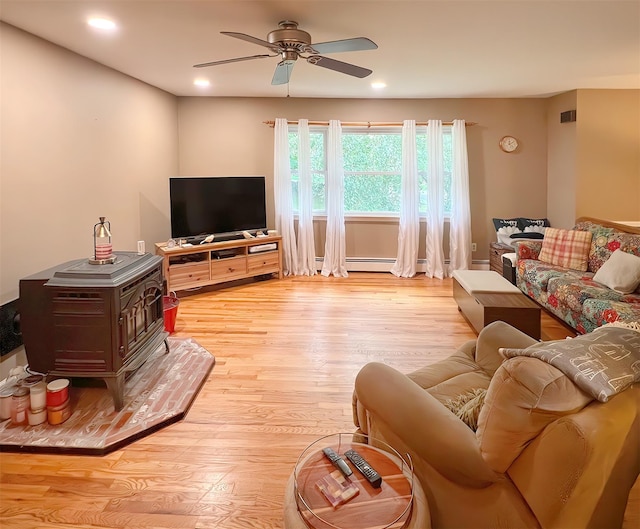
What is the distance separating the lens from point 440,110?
580cm

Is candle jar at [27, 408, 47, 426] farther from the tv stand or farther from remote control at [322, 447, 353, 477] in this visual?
the tv stand

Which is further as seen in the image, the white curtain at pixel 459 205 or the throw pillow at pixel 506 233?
the white curtain at pixel 459 205

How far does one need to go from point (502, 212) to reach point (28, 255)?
5.68 meters

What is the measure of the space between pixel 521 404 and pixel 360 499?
0.52 m

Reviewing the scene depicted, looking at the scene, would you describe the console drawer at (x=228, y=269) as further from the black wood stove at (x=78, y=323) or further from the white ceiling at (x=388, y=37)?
the black wood stove at (x=78, y=323)

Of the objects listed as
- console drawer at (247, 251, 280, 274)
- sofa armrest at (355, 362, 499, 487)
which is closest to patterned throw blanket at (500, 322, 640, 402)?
sofa armrest at (355, 362, 499, 487)

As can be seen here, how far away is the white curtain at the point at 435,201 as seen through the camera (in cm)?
574

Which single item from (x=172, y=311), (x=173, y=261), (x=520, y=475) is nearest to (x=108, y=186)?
(x=173, y=261)

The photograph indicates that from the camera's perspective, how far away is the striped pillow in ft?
13.6

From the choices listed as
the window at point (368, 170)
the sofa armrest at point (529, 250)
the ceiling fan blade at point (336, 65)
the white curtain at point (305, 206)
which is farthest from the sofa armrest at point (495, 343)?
the window at point (368, 170)

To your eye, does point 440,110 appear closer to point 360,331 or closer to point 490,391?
point 360,331

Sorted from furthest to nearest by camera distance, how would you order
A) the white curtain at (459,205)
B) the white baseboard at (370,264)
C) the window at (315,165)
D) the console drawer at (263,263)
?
the white baseboard at (370,264) < the window at (315,165) < the white curtain at (459,205) < the console drawer at (263,263)

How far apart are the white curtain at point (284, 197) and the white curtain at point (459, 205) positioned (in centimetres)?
229

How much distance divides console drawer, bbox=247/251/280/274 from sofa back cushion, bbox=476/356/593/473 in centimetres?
445
